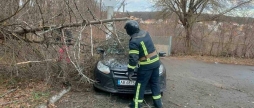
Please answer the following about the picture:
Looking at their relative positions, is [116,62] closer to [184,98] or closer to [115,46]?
[115,46]

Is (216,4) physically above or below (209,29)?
above

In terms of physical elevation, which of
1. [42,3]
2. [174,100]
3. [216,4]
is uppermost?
[216,4]

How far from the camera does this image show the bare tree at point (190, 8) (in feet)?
55.2

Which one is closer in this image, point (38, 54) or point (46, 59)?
point (46, 59)

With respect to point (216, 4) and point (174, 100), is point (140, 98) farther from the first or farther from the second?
point (216, 4)

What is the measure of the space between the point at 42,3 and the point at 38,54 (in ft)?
4.50

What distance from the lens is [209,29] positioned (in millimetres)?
16875

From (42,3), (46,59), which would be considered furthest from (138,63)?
(42,3)

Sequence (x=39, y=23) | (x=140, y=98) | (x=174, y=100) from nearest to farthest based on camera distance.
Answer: (x=140, y=98)
(x=174, y=100)
(x=39, y=23)

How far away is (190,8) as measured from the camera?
1761cm

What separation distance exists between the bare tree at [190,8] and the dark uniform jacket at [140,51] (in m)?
13.3

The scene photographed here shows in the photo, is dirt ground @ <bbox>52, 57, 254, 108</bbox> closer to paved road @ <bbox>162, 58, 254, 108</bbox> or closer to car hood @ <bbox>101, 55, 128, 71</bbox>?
paved road @ <bbox>162, 58, 254, 108</bbox>

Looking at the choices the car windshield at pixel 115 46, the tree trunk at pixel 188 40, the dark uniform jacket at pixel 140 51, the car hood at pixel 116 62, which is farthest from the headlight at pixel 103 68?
the tree trunk at pixel 188 40

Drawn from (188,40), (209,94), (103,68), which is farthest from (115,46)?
(188,40)
